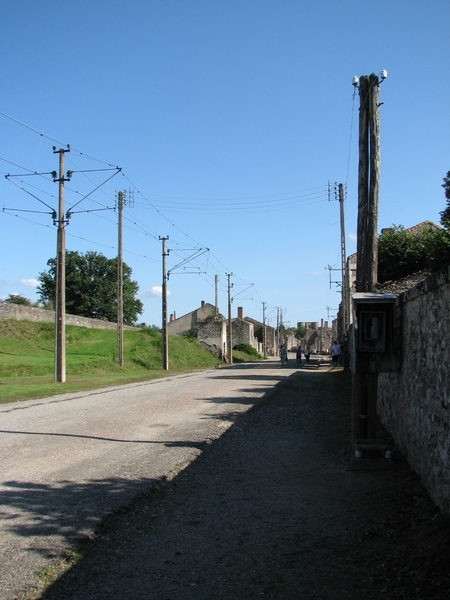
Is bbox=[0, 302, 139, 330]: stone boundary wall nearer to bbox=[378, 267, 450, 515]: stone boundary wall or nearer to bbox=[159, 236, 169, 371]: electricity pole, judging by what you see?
bbox=[159, 236, 169, 371]: electricity pole

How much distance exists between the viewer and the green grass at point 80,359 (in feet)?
78.9

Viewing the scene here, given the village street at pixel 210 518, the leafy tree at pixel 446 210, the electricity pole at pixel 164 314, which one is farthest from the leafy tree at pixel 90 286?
the village street at pixel 210 518

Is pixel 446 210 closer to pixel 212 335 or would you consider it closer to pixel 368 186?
pixel 368 186

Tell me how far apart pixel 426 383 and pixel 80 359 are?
32.3 m

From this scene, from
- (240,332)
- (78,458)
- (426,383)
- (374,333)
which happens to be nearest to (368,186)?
(374,333)

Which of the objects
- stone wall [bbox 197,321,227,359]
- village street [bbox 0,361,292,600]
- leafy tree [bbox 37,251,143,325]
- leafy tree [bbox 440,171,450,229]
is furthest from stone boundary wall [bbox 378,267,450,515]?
leafy tree [bbox 37,251,143,325]

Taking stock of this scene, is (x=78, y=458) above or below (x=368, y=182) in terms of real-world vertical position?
below

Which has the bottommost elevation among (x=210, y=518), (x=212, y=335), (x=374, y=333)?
(x=210, y=518)

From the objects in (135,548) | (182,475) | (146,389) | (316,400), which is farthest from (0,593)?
(146,389)

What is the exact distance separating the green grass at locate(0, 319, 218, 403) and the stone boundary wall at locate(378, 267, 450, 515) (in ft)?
43.5

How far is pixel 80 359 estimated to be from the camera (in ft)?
120

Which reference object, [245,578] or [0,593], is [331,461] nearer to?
[245,578]

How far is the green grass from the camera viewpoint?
2406cm

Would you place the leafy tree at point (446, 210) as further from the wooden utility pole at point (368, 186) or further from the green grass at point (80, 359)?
the green grass at point (80, 359)
